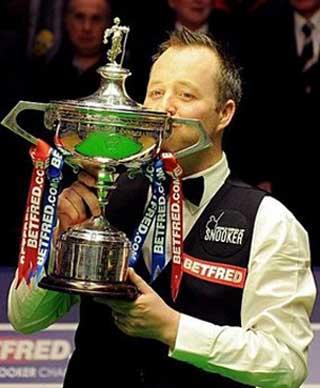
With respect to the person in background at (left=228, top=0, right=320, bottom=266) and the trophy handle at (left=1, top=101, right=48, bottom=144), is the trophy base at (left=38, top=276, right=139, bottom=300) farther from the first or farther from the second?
the person in background at (left=228, top=0, right=320, bottom=266)

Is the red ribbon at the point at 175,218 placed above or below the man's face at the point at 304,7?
below

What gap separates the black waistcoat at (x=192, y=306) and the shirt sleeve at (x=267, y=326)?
0.03 metres

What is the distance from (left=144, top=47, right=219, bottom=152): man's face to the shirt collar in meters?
0.06

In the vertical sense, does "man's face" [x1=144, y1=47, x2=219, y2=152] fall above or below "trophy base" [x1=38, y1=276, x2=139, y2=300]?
above

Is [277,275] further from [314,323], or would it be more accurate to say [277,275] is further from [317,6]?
[317,6]

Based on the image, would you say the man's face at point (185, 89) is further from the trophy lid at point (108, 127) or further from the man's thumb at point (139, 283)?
the man's thumb at point (139, 283)

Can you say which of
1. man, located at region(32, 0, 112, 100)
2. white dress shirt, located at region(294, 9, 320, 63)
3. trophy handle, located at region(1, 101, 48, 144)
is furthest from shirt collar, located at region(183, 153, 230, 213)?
white dress shirt, located at region(294, 9, 320, 63)

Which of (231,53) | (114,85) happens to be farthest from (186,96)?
(231,53)

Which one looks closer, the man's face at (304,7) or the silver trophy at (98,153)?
the silver trophy at (98,153)

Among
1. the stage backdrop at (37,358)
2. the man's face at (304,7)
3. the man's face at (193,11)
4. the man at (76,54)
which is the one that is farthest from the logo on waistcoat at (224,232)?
the man's face at (304,7)

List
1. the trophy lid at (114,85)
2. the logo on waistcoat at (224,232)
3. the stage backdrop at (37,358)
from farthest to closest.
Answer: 1. the stage backdrop at (37,358)
2. the logo on waistcoat at (224,232)
3. the trophy lid at (114,85)

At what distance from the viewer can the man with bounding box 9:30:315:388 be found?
100 inches

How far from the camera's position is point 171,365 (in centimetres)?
263

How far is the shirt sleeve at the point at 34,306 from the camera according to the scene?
2.63m
